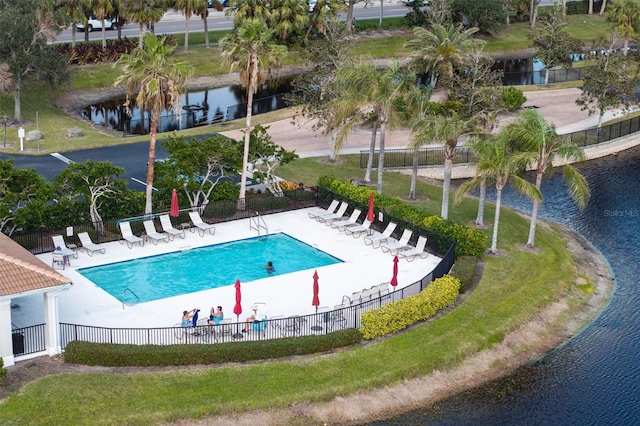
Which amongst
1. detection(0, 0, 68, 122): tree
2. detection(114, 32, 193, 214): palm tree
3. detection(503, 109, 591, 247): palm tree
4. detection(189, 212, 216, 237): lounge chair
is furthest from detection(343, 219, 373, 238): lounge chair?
detection(0, 0, 68, 122): tree

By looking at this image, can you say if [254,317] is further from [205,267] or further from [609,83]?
[609,83]

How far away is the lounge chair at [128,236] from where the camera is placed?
44.9m

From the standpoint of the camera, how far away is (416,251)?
4475 cm

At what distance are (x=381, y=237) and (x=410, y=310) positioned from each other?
9638 millimetres

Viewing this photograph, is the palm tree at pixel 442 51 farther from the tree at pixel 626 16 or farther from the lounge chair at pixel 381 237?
the tree at pixel 626 16

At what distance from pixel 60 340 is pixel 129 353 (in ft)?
9.04

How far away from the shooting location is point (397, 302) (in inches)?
1457

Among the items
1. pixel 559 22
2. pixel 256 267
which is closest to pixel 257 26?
pixel 256 267

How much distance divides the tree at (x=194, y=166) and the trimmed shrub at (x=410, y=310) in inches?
575

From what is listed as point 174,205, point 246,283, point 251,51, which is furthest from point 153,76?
point 246,283

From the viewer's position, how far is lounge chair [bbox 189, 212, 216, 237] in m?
47.1

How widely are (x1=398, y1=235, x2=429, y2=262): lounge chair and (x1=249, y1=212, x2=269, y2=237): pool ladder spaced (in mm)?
7114

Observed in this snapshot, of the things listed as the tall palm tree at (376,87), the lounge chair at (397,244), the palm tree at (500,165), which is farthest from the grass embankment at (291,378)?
the tall palm tree at (376,87)

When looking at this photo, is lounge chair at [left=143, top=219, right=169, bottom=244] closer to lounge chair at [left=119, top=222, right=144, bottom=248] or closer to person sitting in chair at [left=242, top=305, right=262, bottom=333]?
lounge chair at [left=119, top=222, right=144, bottom=248]
